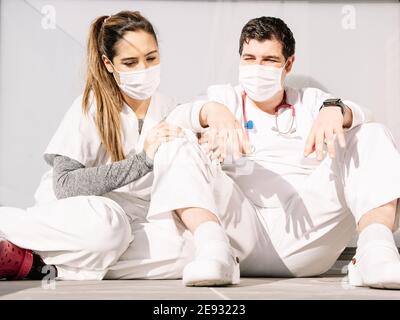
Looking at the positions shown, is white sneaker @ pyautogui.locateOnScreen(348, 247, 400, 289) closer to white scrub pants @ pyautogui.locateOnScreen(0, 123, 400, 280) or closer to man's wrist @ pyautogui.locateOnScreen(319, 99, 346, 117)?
white scrub pants @ pyautogui.locateOnScreen(0, 123, 400, 280)

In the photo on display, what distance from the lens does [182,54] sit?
209 cm

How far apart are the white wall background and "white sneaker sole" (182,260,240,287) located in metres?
0.95

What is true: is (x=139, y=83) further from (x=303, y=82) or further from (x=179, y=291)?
(x=179, y=291)

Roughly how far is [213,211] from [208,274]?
7.4 inches

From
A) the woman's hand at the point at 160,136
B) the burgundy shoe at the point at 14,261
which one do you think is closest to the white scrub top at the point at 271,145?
the woman's hand at the point at 160,136

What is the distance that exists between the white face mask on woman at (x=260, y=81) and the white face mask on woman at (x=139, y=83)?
0.26 meters

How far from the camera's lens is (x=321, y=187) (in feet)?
4.70

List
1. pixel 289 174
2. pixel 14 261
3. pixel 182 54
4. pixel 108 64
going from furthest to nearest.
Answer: pixel 182 54 < pixel 108 64 < pixel 289 174 < pixel 14 261

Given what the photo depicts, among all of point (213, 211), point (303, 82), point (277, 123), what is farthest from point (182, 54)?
point (213, 211)

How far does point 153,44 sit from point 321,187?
0.70 metres

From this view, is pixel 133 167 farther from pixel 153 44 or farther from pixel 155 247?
pixel 153 44

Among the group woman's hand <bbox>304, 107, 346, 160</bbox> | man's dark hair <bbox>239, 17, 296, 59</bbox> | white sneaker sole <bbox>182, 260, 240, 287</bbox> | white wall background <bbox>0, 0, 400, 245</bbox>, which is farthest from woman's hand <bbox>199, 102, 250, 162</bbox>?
white wall background <bbox>0, 0, 400, 245</bbox>

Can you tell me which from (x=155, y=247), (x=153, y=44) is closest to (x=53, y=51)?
(x=153, y=44)

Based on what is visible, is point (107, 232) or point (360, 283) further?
point (107, 232)
